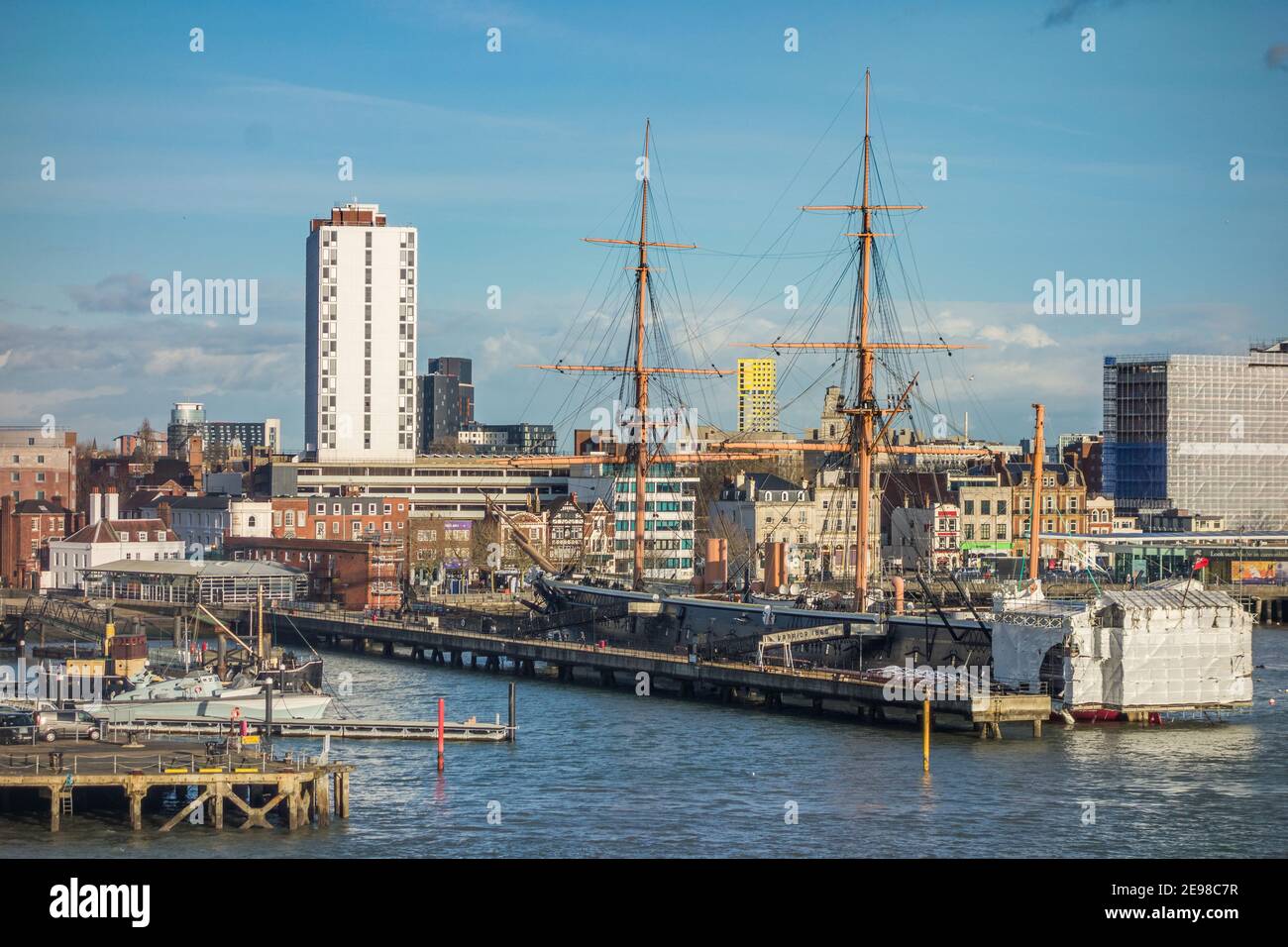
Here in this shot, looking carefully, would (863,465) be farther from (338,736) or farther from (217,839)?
(217,839)

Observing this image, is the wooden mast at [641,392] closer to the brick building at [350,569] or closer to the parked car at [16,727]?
the brick building at [350,569]

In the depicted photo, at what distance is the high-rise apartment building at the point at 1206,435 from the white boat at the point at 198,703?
82039 millimetres

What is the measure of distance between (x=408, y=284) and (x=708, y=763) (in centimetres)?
9907

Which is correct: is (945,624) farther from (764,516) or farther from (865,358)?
(764,516)

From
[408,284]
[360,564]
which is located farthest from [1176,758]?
[408,284]

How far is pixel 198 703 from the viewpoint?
52344 millimetres

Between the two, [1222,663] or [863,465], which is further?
[863,465]

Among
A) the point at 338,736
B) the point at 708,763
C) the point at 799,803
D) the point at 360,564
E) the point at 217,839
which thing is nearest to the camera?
the point at 217,839

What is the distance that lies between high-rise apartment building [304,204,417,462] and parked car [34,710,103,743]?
294 feet

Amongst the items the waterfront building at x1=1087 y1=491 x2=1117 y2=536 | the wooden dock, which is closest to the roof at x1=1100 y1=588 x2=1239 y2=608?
the wooden dock

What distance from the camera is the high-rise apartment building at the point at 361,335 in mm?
139750

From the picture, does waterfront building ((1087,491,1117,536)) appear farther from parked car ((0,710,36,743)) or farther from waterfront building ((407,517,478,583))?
parked car ((0,710,36,743))

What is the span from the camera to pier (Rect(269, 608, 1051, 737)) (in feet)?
168

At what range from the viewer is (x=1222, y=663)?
5306 cm
